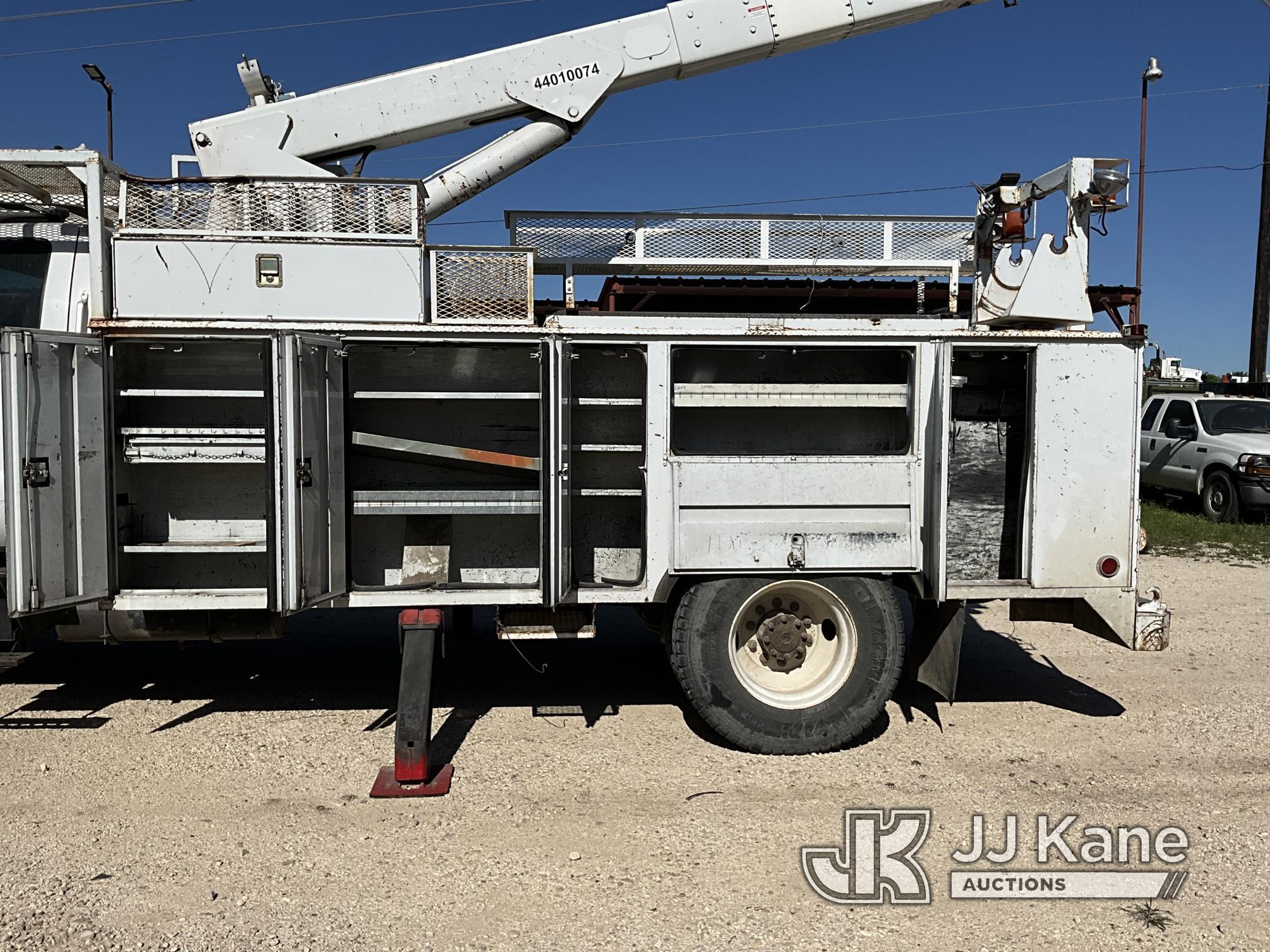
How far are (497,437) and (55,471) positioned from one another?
8.22 feet

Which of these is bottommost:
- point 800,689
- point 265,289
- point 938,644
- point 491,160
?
point 800,689

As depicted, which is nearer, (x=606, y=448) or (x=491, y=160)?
(x=606, y=448)

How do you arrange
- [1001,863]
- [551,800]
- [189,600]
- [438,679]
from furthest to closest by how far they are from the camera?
1. [438,679]
2. [189,600]
3. [551,800]
4. [1001,863]

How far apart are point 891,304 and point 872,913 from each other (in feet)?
35.6

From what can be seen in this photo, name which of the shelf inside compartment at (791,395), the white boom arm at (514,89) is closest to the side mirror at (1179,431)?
the white boom arm at (514,89)

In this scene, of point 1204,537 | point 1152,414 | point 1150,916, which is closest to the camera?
A: point 1150,916

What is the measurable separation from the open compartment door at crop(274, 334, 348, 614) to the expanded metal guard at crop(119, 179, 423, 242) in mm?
683

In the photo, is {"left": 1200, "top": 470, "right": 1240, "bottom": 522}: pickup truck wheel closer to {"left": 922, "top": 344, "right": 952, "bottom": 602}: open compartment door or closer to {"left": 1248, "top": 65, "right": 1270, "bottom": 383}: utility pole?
{"left": 1248, "top": 65, "right": 1270, "bottom": 383}: utility pole

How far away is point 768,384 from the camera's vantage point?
5.64 m

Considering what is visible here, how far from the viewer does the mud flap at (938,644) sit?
5.34 m

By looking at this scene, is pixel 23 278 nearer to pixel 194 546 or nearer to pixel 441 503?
pixel 194 546

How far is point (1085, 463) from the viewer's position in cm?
514

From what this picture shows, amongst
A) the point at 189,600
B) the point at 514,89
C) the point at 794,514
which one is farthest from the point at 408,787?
the point at 514,89

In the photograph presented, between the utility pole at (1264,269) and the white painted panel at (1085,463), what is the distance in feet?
58.7
